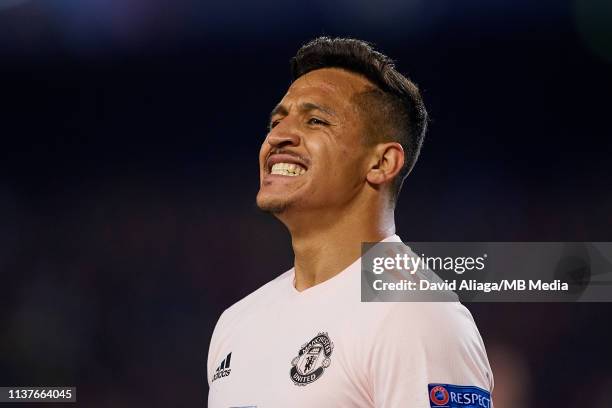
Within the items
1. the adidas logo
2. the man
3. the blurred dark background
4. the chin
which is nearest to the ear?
the man

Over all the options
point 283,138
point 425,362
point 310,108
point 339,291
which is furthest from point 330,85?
point 425,362

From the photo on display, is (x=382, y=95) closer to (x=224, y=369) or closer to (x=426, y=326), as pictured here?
(x=426, y=326)

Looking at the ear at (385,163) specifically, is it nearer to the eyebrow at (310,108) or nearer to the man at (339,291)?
the man at (339,291)

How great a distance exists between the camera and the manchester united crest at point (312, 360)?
2328 mm

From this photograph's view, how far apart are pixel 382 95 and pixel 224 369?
3.66 ft

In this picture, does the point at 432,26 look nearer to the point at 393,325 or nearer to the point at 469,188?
the point at 469,188

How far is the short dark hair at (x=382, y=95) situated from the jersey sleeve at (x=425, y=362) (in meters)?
0.70

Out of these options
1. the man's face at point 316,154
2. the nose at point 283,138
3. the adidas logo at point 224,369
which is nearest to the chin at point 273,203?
the man's face at point 316,154

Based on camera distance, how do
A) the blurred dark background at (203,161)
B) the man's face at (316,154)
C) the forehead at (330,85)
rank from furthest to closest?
the blurred dark background at (203,161) < the forehead at (330,85) < the man's face at (316,154)

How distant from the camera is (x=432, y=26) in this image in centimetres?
537

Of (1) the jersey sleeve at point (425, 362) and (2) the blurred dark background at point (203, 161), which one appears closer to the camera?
(1) the jersey sleeve at point (425, 362)

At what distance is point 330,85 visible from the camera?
2855mm

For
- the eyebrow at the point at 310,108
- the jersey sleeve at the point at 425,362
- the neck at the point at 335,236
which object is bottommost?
the jersey sleeve at the point at 425,362

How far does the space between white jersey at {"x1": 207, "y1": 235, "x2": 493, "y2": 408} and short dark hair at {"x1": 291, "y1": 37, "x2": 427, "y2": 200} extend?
0.40m
